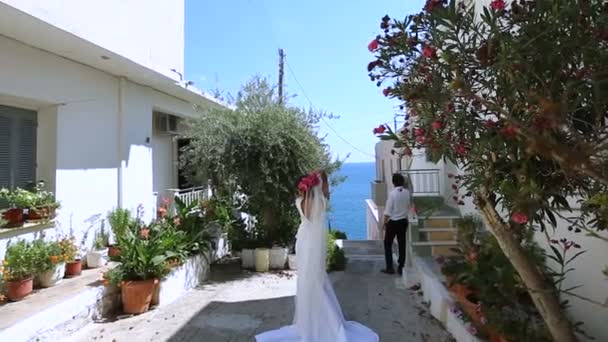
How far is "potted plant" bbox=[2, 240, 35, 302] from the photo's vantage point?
4.95m

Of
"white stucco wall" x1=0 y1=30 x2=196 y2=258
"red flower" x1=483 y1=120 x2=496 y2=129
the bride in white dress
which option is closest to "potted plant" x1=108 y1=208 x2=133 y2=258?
"white stucco wall" x1=0 y1=30 x2=196 y2=258

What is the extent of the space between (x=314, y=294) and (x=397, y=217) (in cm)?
374

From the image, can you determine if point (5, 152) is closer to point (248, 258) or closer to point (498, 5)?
point (248, 258)

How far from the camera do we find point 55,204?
250 inches

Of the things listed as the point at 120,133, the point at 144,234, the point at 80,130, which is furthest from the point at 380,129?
the point at 120,133

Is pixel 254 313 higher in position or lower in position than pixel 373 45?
lower

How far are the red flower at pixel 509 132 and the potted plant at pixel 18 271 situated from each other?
17.7ft

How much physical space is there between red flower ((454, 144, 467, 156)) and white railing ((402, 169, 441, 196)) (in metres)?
9.03

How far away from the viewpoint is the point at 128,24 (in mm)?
7223

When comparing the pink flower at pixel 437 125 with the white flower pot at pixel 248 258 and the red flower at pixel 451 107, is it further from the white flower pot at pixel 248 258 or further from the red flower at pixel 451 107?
the white flower pot at pixel 248 258

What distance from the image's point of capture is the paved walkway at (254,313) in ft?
16.6

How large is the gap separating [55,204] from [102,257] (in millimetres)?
1158

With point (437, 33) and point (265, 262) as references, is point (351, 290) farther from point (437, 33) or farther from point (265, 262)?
point (437, 33)

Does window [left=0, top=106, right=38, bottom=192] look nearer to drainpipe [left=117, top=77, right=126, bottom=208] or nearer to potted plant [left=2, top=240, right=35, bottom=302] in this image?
potted plant [left=2, top=240, right=35, bottom=302]
